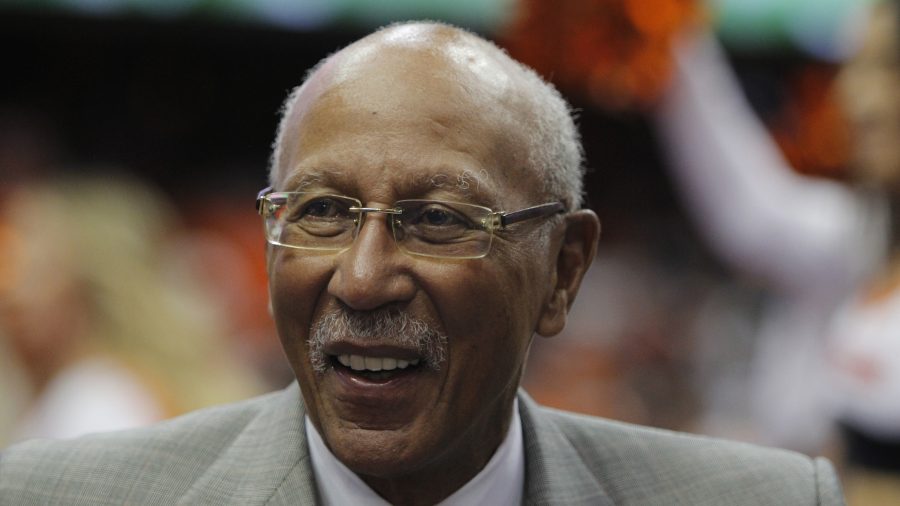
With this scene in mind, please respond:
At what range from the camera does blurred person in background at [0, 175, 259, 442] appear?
185 inches

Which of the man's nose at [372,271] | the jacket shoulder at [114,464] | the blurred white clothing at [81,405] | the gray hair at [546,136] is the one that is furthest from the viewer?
the blurred white clothing at [81,405]

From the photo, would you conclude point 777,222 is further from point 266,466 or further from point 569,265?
point 266,466

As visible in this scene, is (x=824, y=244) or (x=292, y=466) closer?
(x=292, y=466)

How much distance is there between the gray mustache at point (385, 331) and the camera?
2.33m

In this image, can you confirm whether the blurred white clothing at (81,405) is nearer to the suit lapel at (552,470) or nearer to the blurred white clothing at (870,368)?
the suit lapel at (552,470)

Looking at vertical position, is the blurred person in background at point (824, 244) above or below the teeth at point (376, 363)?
below

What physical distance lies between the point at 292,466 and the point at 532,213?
683mm

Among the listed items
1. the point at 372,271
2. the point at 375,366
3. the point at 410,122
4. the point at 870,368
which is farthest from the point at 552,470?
the point at 870,368

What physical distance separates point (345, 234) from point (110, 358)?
270cm

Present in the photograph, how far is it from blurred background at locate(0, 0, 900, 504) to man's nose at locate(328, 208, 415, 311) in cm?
188

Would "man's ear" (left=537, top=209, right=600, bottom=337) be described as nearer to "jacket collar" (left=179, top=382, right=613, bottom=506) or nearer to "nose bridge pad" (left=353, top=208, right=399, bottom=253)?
"jacket collar" (left=179, top=382, right=613, bottom=506)

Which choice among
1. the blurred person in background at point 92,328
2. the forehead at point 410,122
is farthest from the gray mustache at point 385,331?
the blurred person in background at point 92,328

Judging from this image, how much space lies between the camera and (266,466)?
100 inches

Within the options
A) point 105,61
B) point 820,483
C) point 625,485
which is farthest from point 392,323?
point 105,61
